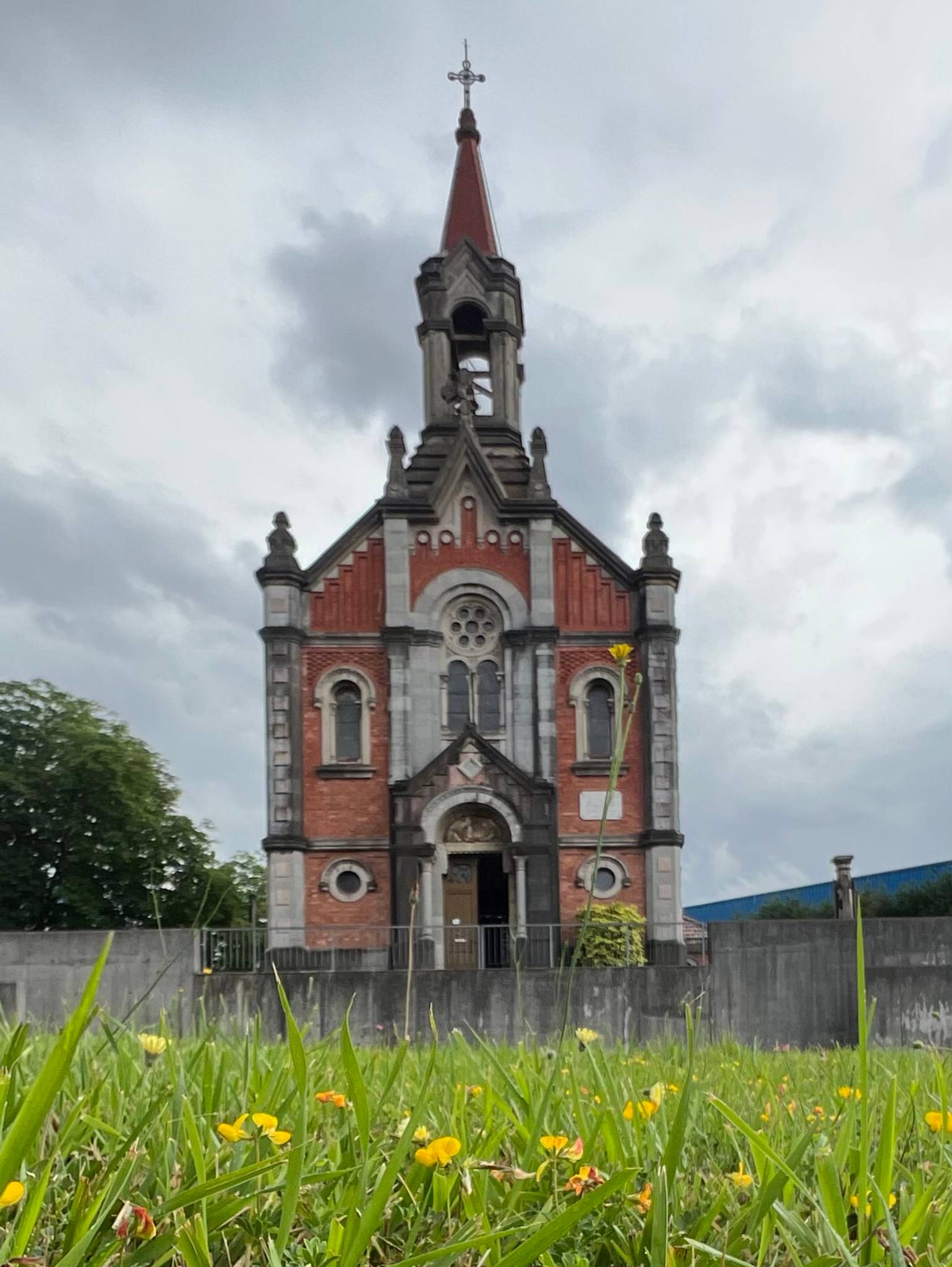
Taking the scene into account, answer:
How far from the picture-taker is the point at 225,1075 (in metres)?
3.06

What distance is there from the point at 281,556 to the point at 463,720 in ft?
19.2

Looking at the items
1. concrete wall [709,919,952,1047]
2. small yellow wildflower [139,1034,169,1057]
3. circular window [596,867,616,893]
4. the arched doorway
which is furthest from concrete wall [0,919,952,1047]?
small yellow wildflower [139,1034,169,1057]

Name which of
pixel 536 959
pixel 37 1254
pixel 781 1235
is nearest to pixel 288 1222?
pixel 37 1254

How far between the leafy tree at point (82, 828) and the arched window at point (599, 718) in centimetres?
1263

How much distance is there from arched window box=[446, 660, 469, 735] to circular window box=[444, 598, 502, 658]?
0.42 m

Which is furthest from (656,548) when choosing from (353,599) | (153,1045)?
(153,1045)

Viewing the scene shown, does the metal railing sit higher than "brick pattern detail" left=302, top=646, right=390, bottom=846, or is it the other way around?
"brick pattern detail" left=302, top=646, right=390, bottom=846

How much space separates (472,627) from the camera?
28156 mm

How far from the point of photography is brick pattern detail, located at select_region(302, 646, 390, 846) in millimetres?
26953

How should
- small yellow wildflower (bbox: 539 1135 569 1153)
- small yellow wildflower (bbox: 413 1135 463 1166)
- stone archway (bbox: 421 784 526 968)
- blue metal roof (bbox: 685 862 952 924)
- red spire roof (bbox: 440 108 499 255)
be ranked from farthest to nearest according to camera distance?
blue metal roof (bbox: 685 862 952 924) < red spire roof (bbox: 440 108 499 255) < stone archway (bbox: 421 784 526 968) < small yellow wildflower (bbox: 539 1135 569 1153) < small yellow wildflower (bbox: 413 1135 463 1166)

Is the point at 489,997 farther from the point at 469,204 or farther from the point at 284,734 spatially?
the point at 469,204

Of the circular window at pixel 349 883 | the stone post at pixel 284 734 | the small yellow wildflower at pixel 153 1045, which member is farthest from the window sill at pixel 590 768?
the small yellow wildflower at pixel 153 1045

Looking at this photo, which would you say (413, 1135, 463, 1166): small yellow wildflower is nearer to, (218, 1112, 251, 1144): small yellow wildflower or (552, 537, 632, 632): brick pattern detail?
(218, 1112, 251, 1144): small yellow wildflower

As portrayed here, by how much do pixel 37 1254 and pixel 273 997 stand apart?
51.8 ft
